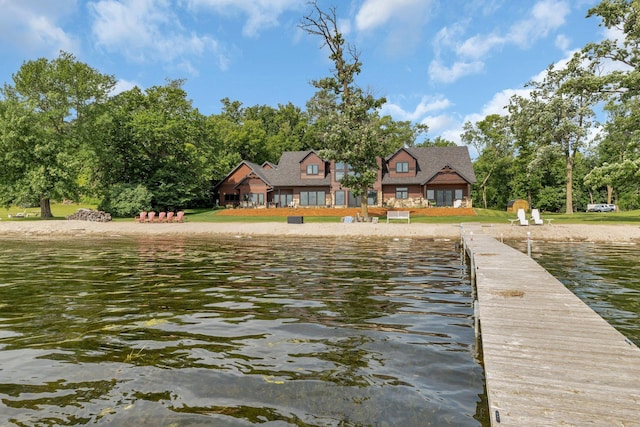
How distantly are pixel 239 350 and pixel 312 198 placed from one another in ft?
165

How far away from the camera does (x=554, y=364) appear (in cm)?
468

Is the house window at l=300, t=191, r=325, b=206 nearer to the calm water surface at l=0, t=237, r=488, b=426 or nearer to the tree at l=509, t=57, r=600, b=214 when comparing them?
the tree at l=509, t=57, r=600, b=214

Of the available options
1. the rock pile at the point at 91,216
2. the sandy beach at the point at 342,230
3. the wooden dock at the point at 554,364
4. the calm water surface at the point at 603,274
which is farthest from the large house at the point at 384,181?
the wooden dock at the point at 554,364

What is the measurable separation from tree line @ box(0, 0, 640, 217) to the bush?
0.13m

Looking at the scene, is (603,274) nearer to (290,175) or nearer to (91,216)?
(91,216)

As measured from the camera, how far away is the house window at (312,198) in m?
56.5

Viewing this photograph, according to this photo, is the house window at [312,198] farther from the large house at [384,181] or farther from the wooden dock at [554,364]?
the wooden dock at [554,364]

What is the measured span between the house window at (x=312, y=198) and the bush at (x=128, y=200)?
19430 mm

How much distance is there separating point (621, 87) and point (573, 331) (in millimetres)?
34181

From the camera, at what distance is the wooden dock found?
3615 millimetres

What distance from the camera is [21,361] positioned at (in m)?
6.04

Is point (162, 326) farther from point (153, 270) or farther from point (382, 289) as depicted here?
point (153, 270)

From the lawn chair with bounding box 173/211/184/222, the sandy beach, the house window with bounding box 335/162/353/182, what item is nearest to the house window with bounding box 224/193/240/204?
the house window with bounding box 335/162/353/182

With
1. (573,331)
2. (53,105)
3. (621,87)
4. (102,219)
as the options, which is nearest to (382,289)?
(573,331)
